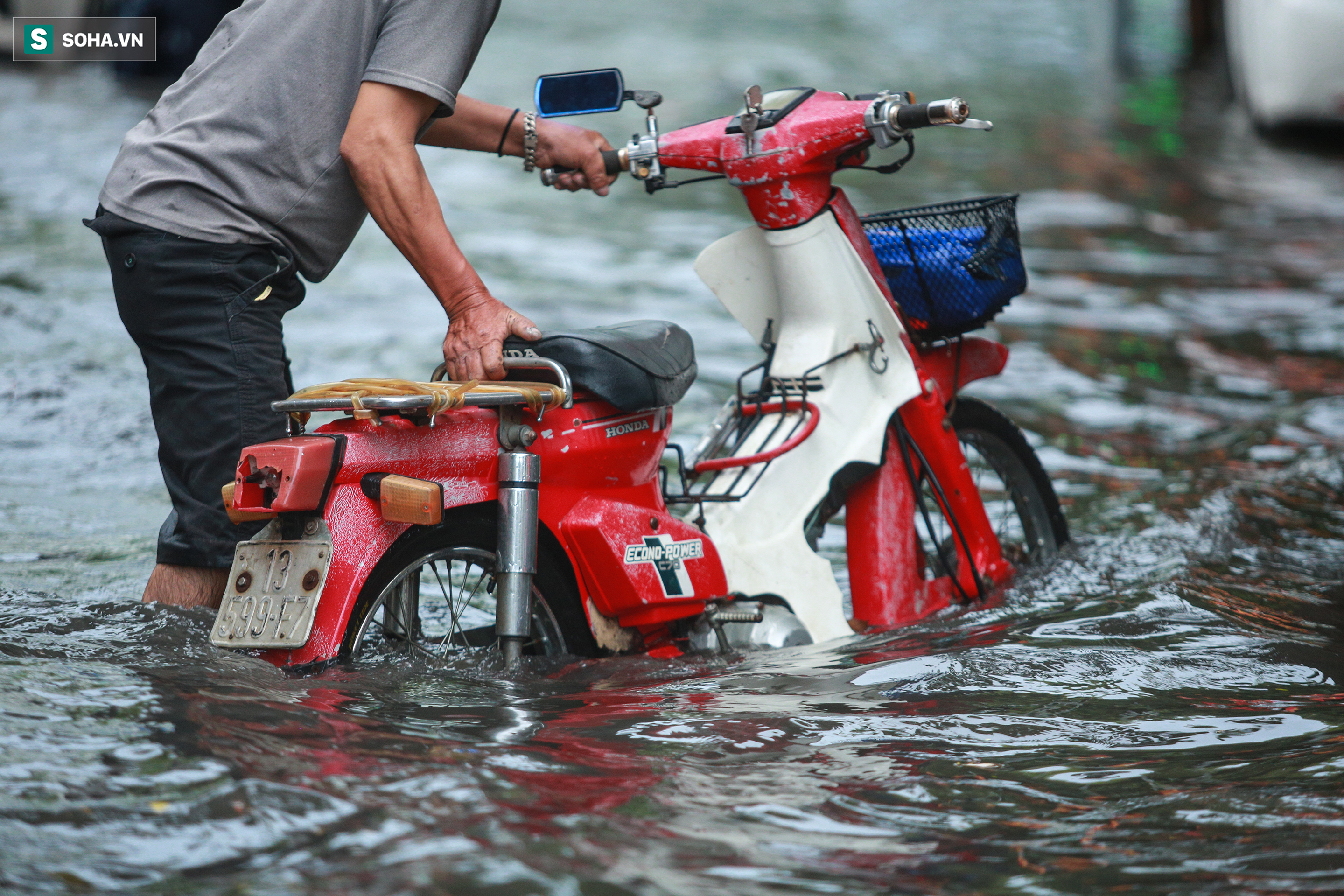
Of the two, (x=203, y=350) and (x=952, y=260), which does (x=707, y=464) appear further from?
(x=203, y=350)

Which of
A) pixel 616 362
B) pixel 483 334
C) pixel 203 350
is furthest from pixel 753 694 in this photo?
pixel 203 350

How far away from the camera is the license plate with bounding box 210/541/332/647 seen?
2.60 metres

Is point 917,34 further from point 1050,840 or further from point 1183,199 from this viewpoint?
point 1050,840

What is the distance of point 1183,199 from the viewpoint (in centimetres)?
1166

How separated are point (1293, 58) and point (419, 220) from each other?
37.4ft

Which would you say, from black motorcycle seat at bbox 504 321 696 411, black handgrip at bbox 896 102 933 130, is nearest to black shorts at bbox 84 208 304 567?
black motorcycle seat at bbox 504 321 696 411

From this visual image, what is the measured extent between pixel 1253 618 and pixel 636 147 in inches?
82.8

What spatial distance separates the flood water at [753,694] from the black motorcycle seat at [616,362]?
0.62 m

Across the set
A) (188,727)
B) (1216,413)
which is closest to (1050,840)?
(188,727)

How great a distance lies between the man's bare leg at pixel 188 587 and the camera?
2.98m

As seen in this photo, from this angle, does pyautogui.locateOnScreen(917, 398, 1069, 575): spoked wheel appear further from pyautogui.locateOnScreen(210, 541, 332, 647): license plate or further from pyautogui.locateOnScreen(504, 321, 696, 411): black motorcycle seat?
pyautogui.locateOnScreen(210, 541, 332, 647): license plate

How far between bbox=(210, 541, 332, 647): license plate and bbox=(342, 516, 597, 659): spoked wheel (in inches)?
4.5

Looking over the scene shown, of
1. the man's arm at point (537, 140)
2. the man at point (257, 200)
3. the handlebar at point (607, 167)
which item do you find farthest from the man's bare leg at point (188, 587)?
the handlebar at point (607, 167)

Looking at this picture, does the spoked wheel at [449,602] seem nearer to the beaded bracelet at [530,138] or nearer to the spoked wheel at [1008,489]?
the beaded bracelet at [530,138]
